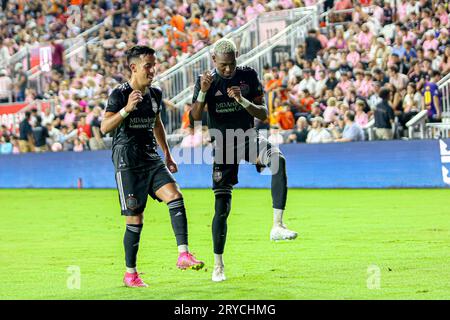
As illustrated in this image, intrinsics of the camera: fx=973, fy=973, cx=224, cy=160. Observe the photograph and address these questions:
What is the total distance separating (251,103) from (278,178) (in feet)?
7.21

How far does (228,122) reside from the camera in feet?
34.9

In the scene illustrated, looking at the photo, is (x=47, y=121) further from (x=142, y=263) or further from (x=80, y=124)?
(x=142, y=263)

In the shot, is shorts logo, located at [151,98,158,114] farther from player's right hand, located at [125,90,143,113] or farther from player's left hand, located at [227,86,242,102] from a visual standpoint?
player's left hand, located at [227,86,242,102]

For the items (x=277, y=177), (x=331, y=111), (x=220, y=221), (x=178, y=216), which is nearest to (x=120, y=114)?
(x=178, y=216)

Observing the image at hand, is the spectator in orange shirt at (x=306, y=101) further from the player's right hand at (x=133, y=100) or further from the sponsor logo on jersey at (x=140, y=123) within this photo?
the player's right hand at (x=133, y=100)

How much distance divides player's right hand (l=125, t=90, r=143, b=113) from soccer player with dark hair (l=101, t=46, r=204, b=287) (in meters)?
0.03

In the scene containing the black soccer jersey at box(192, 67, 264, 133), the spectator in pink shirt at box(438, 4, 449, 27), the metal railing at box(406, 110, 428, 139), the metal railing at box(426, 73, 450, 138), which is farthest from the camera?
the spectator in pink shirt at box(438, 4, 449, 27)

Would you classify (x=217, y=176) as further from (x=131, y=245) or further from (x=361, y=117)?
(x=361, y=117)

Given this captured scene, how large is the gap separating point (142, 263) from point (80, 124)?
63.7 feet

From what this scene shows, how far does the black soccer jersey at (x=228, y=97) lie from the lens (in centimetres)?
1027

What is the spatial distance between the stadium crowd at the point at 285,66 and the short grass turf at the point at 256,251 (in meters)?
3.70

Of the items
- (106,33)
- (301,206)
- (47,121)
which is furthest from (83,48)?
(301,206)

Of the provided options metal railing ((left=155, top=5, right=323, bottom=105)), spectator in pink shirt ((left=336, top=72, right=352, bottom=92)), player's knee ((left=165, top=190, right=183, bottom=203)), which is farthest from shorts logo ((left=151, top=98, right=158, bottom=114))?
metal railing ((left=155, top=5, right=323, bottom=105))

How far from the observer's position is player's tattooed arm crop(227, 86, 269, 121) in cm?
950
